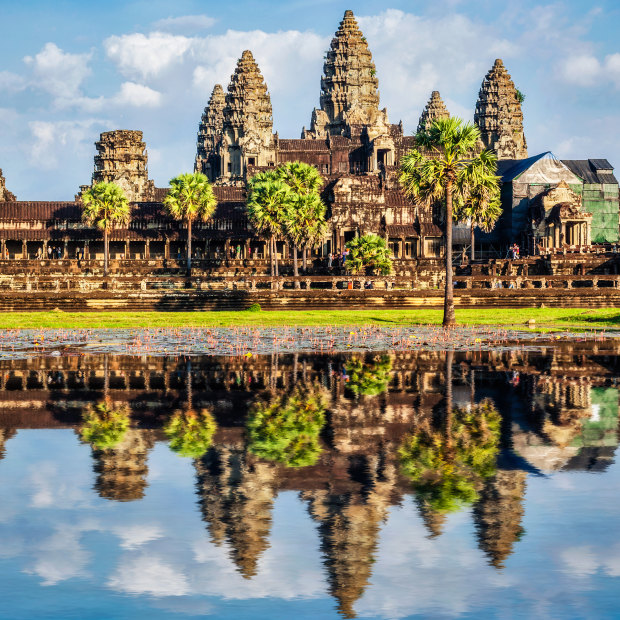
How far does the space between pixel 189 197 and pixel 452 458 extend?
8433cm

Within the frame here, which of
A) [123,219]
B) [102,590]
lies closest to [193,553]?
[102,590]

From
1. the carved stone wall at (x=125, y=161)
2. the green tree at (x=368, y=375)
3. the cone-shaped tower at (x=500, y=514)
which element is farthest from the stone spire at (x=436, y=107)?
the cone-shaped tower at (x=500, y=514)

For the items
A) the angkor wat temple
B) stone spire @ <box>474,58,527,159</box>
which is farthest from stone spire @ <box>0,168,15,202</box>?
stone spire @ <box>474,58,527,159</box>

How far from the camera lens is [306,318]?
→ 50.2 meters

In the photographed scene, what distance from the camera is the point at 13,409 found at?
1798 centimetres

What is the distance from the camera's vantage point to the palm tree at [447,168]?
46781mm

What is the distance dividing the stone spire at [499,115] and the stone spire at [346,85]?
17.1 m

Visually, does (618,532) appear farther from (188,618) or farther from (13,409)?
(13,409)

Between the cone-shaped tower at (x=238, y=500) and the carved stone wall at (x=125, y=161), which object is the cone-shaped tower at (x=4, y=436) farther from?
the carved stone wall at (x=125, y=161)

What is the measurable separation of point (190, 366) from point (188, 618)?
59.9 feet

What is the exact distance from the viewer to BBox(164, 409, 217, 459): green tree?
13.7m

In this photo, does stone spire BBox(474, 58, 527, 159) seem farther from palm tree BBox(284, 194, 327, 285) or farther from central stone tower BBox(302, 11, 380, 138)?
palm tree BBox(284, 194, 327, 285)

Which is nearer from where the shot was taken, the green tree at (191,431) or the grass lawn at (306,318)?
the green tree at (191,431)

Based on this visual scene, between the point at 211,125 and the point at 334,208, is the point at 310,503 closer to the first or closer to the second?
the point at 334,208
